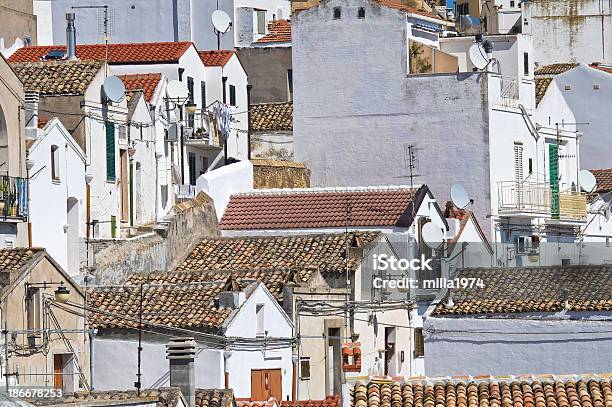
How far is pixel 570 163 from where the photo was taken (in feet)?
252

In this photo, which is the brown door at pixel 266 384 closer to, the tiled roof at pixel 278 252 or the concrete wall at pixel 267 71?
the tiled roof at pixel 278 252

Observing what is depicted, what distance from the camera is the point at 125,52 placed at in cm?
6469

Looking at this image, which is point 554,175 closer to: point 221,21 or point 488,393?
point 221,21

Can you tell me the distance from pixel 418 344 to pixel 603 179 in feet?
71.1

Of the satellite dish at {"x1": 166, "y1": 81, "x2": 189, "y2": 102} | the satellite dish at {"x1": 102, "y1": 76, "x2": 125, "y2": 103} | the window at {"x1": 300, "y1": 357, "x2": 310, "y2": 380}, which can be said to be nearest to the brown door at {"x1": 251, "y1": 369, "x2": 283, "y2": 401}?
the window at {"x1": 300, "y1": 357, "x2": 310, "y2": 380}

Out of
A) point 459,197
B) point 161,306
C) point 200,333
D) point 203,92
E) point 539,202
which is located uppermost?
point 203,92

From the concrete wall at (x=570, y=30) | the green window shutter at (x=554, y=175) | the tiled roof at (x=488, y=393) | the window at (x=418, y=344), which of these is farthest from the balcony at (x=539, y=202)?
the tiled roof at (x=488, y=393)

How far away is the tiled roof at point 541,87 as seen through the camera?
249ft

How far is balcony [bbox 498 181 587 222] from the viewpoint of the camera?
69.2m

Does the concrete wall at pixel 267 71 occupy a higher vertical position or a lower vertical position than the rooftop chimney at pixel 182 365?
higher

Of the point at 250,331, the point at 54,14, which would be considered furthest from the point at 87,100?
the point at 54,14

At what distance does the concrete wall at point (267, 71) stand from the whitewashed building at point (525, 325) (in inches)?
571

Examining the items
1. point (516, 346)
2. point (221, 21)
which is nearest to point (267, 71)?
point (221, 21)

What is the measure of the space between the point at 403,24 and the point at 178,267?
1359 centimetres
